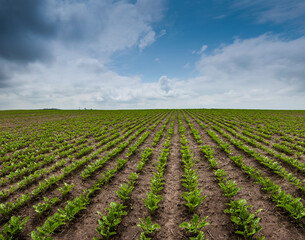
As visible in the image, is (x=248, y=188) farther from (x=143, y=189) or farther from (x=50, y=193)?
(x=50, y=193)

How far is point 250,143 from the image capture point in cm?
1272

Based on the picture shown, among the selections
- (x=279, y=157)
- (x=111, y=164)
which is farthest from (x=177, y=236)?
(x=279, y=157)

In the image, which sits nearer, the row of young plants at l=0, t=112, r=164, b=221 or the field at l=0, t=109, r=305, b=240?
the field at l=0, t=109, r=305, b=240

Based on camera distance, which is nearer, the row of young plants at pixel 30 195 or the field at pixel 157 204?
the field at pixel 157 204

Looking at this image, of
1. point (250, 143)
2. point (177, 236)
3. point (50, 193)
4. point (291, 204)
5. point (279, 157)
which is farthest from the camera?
point (250, 143)

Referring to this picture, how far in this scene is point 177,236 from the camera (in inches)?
164

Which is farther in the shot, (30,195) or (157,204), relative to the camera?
(30,195)

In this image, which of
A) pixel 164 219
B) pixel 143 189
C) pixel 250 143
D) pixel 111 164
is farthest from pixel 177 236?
pixel 250 143

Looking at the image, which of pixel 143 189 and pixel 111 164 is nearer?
pixel 143 189

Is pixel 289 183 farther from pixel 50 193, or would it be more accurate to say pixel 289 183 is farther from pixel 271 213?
pixel 50 193

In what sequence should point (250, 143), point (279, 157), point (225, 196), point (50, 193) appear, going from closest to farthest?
point (225, 196), point (50, 193), point (279, 157), point (250, 143)

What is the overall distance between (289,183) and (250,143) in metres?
6.92

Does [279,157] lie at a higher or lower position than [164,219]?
higher

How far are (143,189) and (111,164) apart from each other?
335 cm
